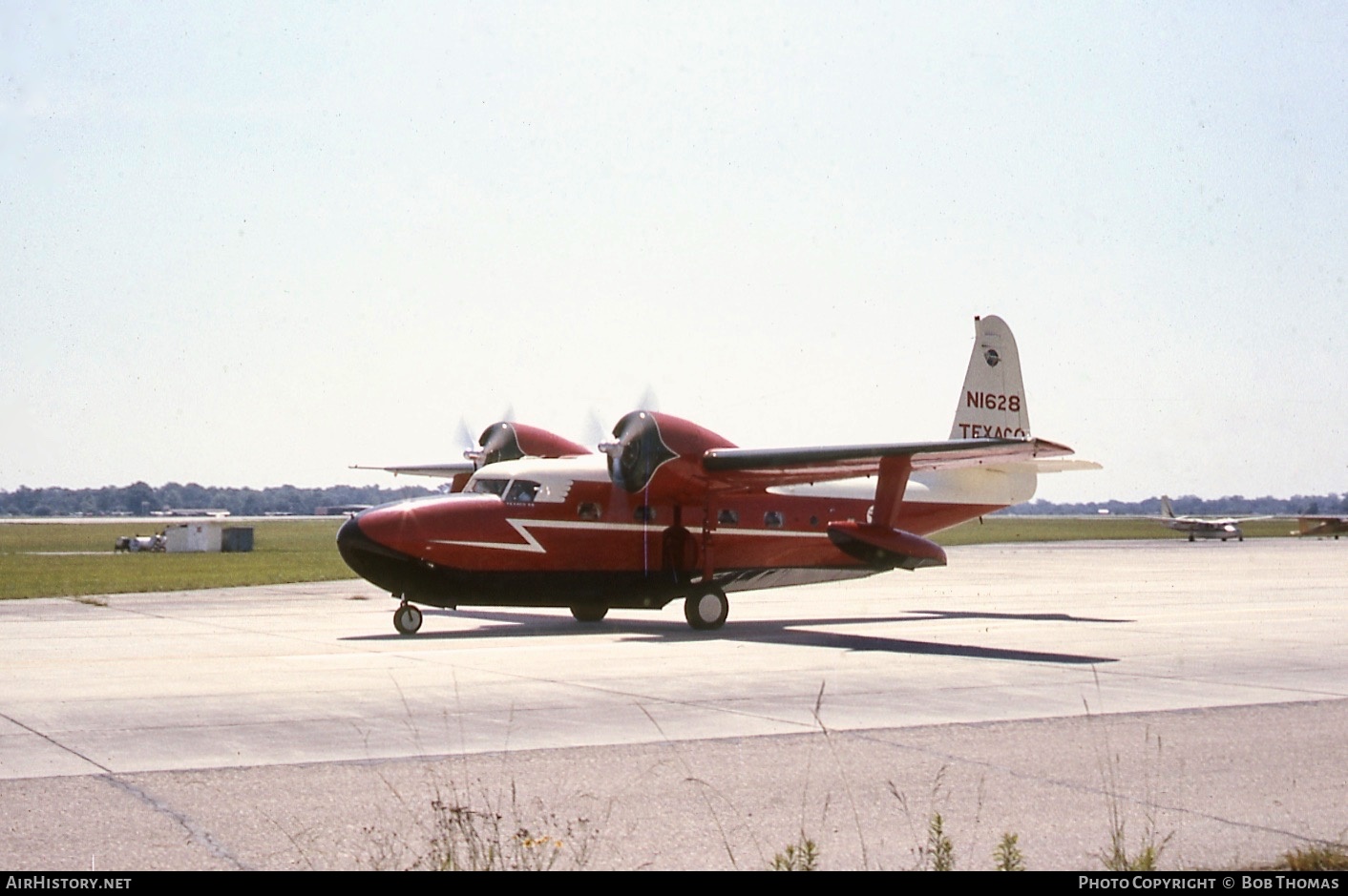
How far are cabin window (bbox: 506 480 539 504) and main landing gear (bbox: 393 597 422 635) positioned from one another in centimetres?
247

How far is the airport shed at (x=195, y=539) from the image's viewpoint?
73.2 meters

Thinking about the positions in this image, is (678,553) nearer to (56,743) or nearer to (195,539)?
(56,743)

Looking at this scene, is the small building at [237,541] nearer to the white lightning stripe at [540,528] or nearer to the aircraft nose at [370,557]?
the white lightning stripe at [540,528]

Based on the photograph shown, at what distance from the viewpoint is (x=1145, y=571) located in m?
45.3

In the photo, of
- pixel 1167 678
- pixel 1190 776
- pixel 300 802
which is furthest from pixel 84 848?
pixel 1167 678

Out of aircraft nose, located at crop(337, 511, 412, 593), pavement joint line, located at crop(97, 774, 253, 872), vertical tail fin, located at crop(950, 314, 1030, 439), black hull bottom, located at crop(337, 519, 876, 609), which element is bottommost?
pavement joint line, located at crop(97, 774, 253, 872)

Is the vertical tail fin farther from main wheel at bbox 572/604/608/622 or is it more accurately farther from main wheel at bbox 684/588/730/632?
main wheel at bbox 572/604/608/622

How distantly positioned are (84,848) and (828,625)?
60.4 feet

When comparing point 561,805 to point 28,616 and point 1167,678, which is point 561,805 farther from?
point 28,616

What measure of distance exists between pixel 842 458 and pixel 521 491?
5.57 metres

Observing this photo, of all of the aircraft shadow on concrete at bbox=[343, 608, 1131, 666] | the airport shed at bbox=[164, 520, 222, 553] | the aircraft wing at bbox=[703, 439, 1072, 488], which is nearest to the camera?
the aircraft shadow on concrete at bbox=[343, 608, 1131, 666]

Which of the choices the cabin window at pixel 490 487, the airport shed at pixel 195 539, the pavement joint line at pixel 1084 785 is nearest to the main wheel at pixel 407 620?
the cabin window at pixel 490 487

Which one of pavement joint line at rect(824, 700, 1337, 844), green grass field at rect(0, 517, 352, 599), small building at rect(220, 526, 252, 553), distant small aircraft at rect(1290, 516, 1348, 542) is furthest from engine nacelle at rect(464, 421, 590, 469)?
distant small aircraft at rect(1290, 516, 1348, 542)

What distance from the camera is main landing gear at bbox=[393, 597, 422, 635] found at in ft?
75.0
